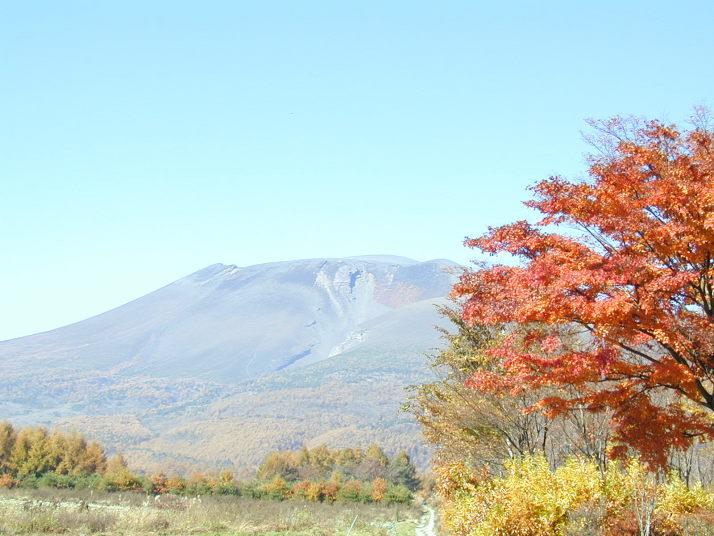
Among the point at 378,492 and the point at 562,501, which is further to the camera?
the point at 378,492

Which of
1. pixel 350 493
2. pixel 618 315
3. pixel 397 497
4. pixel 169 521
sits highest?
pixel 618 315

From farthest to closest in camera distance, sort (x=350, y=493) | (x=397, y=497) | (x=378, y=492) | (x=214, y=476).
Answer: (x=214, y=476), (x=378, y=492), (x=350, y=493), (x=397, y=497)

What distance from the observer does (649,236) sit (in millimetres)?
10617

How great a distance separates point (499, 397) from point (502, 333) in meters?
3.74

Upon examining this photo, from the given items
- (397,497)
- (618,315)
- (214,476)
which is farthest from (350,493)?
(618,315)

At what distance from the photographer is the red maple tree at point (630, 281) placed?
1047 cm

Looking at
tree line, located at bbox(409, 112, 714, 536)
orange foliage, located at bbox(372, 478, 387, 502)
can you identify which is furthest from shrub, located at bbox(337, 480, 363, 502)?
tree line, located at bbox(409, 112, 714, 536)

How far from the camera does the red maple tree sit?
1047 centimetres

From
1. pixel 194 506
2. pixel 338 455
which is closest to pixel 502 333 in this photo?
pixel 194 506

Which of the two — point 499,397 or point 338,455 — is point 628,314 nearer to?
point 499,397

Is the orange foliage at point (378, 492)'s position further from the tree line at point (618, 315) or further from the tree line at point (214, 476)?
the tree line at point (618, 315)

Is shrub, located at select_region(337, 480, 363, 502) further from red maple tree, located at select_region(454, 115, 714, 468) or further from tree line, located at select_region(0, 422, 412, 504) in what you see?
red maple tree, located at select_region(454, 115, 714, 468)

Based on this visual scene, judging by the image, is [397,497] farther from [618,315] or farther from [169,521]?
[618,315]

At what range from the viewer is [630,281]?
10.6 meters
